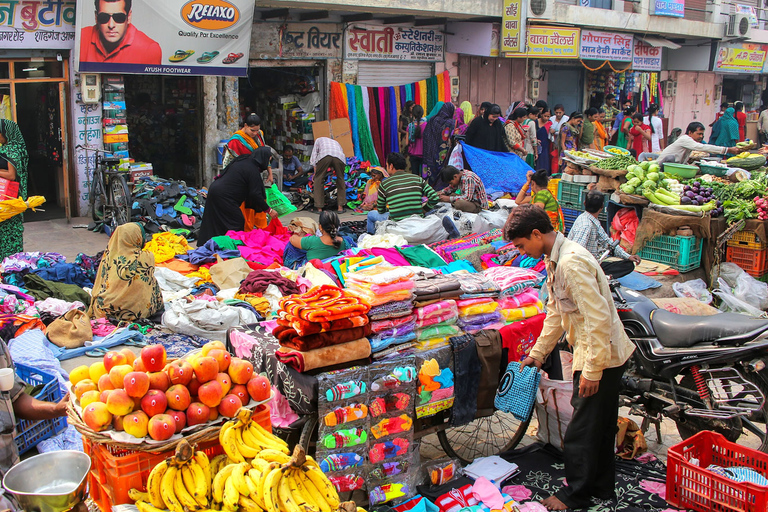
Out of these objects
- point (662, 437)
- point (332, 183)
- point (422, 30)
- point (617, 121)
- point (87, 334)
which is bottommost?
point (662, 437)

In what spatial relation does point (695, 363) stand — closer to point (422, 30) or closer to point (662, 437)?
point (662, 437)

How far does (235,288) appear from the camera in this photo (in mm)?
7559

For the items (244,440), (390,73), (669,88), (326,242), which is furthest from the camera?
(669,88)

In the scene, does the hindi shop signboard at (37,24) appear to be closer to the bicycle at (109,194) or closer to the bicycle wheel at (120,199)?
the bicycle at (109,194)

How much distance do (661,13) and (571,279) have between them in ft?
57.5

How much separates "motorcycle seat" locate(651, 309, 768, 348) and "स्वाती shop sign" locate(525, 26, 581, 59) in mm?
11535

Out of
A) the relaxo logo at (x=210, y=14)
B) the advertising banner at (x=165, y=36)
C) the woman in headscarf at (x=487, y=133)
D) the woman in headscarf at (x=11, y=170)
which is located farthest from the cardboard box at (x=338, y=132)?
the woman in headscarf at (x=11, y=170)

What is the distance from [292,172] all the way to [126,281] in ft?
23.2

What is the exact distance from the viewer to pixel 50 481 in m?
3.13

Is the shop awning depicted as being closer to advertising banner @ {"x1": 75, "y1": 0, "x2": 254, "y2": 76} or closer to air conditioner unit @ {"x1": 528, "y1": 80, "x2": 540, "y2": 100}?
air conditioner unit @ {"x1": 528, "y1": 80, "x2": 540, "y2": 100}

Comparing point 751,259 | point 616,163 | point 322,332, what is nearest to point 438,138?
point 616,163

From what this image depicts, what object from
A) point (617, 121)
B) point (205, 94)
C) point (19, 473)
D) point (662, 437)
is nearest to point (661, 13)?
point (617, 121)

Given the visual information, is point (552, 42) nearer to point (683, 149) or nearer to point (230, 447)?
point (683, 149)

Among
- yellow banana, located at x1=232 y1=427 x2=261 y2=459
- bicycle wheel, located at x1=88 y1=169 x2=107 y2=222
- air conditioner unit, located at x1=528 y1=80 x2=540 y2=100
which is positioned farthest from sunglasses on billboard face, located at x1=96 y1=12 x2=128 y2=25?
air conditioner unit, located at x1=528 y1=80 x2=540 y2=100
